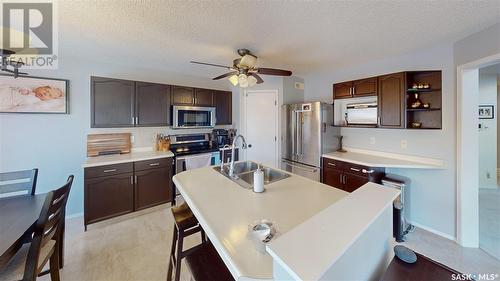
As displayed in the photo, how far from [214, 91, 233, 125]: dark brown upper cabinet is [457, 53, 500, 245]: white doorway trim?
3485 mm

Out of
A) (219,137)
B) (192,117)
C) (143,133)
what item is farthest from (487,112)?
(143,133)

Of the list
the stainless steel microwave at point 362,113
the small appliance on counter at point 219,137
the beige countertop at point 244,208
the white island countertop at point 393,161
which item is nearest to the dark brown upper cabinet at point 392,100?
the stainless steel microwave at point 362,113

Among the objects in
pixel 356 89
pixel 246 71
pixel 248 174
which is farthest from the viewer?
pixel 356 89

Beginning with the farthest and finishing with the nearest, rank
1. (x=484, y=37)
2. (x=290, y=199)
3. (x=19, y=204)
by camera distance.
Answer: (x=484, y=37) → (x=19, y=204) → (x=290, y=199)

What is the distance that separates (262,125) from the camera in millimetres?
4137

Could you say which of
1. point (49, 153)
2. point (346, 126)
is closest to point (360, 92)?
point (346, 126)

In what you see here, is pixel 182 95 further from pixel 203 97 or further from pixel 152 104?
pixel 152 104

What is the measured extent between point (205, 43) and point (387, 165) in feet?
8.99

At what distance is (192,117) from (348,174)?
2.85 metres

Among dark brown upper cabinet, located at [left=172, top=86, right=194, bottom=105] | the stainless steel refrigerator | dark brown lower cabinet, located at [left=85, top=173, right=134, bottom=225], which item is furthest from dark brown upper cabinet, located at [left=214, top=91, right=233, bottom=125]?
dark brown lower cabinet, located at [left=85, top=173, right=134, bottom=225]

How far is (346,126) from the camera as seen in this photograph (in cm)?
336

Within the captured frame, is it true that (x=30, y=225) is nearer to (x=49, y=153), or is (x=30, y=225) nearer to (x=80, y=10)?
(x=80, y=10)

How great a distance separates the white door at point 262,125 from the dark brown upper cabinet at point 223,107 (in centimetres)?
39

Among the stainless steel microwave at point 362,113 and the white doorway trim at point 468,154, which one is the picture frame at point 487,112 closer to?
the white doorway trim at point 468,154
